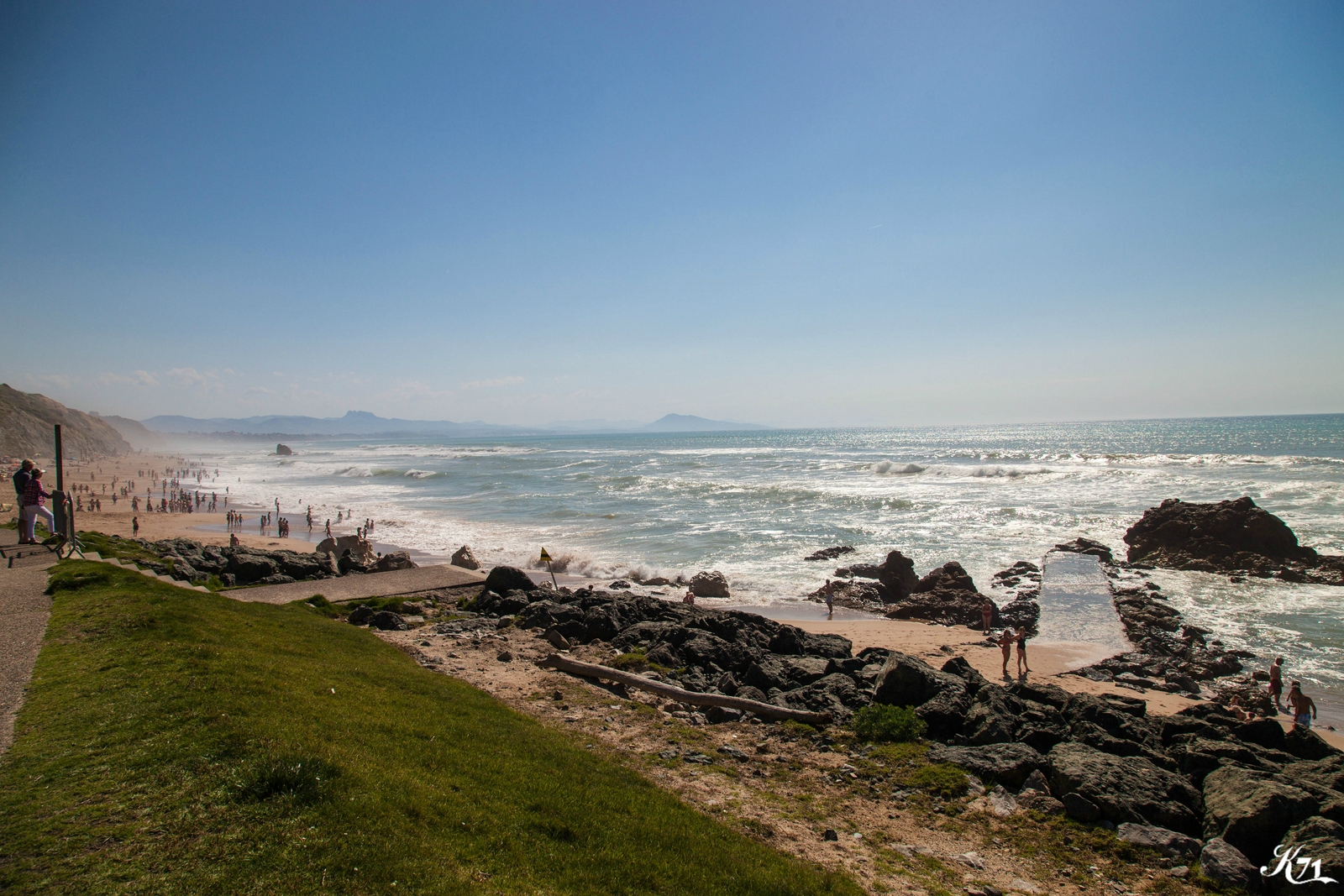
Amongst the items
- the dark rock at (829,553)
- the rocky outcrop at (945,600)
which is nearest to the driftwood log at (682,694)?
the rocky outcrop at (945,600)

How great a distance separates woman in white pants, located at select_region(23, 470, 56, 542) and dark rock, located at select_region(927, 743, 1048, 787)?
19237 mm

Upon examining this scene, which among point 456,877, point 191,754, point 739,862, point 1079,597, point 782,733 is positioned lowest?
point 1079,597

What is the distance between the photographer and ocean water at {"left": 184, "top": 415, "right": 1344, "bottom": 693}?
75.5 ft

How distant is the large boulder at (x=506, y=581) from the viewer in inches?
741

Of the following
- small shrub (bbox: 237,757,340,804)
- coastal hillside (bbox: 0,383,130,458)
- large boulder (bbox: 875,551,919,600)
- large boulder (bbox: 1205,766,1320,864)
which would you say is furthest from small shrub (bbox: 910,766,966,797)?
coastal hillside (bbox: 0,383,130,458)

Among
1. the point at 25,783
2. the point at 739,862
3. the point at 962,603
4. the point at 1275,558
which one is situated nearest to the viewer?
the point at 25,783

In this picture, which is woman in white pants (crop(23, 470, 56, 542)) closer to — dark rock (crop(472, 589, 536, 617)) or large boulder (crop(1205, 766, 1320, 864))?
dark rock (crop(472, 589, 536, 617))

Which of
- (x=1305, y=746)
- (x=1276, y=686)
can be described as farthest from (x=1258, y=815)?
(x=1276, y=686)

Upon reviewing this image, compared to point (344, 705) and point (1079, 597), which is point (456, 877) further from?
point (1079, 597)

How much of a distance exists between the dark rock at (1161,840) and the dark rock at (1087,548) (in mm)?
24737

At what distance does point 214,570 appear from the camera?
2000 cm

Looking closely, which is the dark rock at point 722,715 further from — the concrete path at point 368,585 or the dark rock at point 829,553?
the dark rock at point 829,553

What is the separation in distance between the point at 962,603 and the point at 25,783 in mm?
22632

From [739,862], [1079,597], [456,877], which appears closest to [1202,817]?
[739,862]
